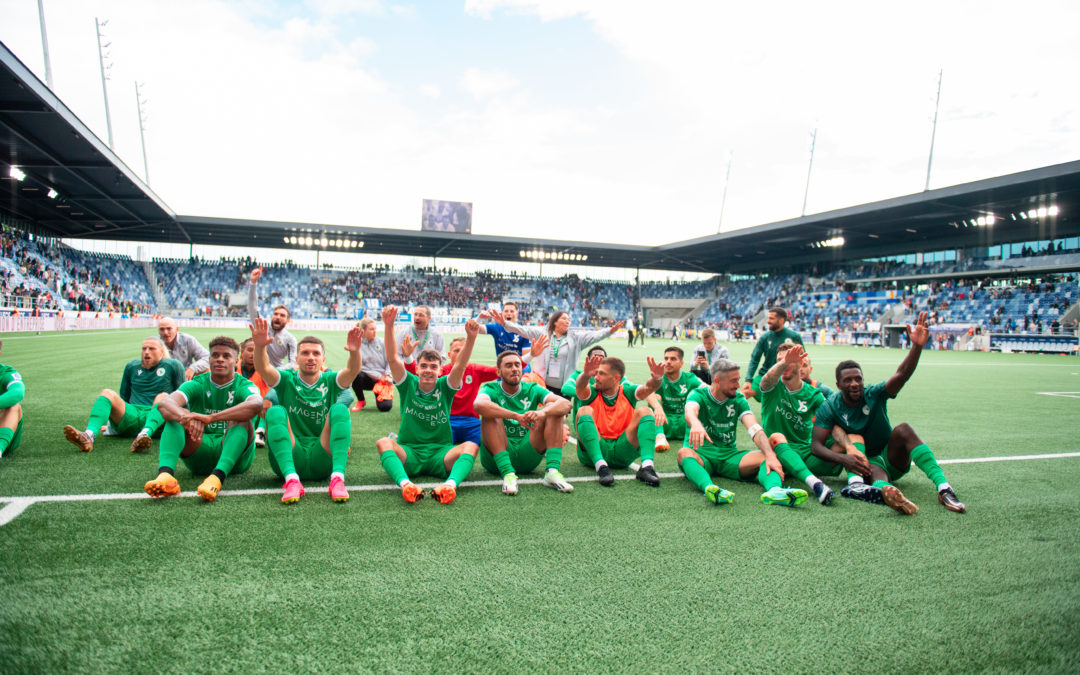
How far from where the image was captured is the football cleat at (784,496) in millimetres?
4578

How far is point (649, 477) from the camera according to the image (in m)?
5.35

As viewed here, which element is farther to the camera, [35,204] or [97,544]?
[35,204]

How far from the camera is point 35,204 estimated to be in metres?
34.4

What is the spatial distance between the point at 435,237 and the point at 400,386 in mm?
44821

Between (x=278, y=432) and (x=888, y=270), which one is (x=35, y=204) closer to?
(x=278, y=432)

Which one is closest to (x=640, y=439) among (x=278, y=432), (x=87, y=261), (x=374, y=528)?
(x=374, y=528)

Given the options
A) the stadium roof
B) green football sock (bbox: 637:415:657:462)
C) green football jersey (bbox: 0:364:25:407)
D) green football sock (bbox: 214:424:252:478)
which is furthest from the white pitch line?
the stadium roof

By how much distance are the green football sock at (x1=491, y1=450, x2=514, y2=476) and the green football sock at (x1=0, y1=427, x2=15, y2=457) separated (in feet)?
15.2

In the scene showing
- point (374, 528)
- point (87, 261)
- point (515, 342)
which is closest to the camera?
point (374, 528)

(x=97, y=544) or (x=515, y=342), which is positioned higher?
(x=515, y=342)

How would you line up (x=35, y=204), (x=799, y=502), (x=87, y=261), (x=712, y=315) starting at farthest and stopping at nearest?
(x=712, y=315) < (x=87, y=261) < (x=35, y=204) < (x=799, y=502)

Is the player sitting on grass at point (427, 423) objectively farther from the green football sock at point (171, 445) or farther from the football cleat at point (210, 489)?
the green football sock at point (171, 445)

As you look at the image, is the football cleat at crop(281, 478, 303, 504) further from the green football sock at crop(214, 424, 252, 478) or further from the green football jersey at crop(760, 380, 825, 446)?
the green football jersey at crop(760, 380, 825, 446)

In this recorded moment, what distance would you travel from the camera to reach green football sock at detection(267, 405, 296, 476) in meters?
4.74
